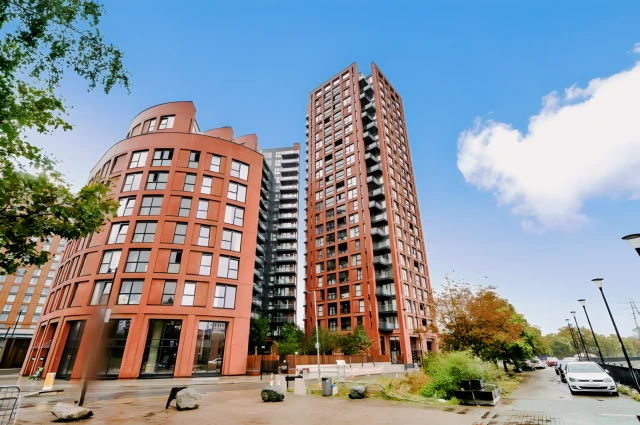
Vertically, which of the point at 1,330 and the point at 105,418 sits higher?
the point at 1,330

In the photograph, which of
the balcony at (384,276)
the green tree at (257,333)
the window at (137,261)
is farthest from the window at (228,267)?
the balcony at (384,276)

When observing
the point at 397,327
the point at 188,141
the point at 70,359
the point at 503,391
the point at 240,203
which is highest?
the point at 188,141

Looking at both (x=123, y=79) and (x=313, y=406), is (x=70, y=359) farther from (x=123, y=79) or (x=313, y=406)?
(x=123, y=79)

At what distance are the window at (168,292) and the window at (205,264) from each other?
2604mm

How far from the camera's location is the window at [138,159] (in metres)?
33.7

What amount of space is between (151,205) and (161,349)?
46.1 feet

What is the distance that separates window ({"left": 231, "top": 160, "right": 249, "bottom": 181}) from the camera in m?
35.8

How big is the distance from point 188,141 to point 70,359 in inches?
917

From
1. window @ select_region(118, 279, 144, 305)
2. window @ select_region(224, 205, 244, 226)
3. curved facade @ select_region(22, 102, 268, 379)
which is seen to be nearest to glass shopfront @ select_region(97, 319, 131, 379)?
curved facade @ select_region(22, 102, 268, 379)

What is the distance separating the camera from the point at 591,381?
15.0 meters

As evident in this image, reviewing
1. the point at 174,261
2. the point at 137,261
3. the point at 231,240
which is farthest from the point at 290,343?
the point at 137,261

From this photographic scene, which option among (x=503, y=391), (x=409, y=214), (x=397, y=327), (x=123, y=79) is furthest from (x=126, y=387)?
(x=409, y=214)

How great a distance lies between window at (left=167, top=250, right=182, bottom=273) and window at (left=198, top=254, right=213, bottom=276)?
200cm

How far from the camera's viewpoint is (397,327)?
49.4 m
